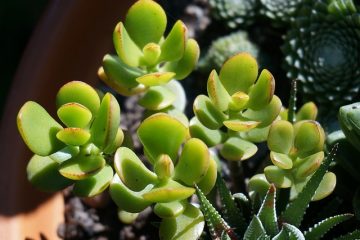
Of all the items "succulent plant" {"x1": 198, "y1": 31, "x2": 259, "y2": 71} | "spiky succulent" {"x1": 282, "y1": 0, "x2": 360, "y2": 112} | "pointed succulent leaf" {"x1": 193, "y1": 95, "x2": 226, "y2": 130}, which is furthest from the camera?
"succulent plant" {"x1": 198, "y1": 31, "x2": 259, "y2": 71}

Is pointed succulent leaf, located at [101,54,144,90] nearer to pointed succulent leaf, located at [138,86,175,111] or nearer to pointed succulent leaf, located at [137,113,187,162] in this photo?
pointed succulent leaf, located at [138,86,175,111]

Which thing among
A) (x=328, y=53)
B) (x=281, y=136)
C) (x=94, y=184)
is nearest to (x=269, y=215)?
(x=281, y=136)

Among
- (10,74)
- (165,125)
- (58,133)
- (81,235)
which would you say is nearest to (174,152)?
(165,125)

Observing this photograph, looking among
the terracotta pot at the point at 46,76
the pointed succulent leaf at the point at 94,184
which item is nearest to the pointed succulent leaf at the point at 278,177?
the pointed succulent leaf at the point at 94,184

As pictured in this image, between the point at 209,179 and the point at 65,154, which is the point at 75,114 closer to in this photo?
the point at 65,154

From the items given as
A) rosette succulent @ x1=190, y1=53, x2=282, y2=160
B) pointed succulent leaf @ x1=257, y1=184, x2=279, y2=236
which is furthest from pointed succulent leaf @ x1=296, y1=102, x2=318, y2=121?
pointed succulent leaf @ x1=257, y1=184, x2=279, y2=236

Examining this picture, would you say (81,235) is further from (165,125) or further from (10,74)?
(10,74)

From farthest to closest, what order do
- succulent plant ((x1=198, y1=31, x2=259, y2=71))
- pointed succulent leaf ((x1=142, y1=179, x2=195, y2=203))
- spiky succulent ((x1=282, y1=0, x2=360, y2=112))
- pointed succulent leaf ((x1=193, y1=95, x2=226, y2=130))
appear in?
succulent plant ((x1=198, y1=31, x2=259, y2=71))
spiky succulent ((x1=282, y1=0, x2=360, y2=112))
pointed succulent leaf ((x1=193, y1=95, x2=226, y2=130))
pointed succulent leaf ((x1=142, y1=179, x2=195, y2=203))
